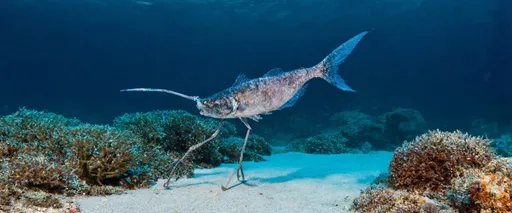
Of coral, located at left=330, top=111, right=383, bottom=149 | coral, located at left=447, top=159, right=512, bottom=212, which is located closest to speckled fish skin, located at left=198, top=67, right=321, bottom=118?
coral, located at left=447, top=159, right=512, bottom=212

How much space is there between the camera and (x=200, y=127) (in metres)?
7.84

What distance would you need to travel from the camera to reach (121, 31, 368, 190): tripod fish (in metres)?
4.18

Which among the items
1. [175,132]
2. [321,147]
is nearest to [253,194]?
[175,132]

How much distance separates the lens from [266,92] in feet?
14.5

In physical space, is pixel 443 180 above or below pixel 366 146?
below

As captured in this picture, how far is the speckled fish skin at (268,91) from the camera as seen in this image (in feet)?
13.7

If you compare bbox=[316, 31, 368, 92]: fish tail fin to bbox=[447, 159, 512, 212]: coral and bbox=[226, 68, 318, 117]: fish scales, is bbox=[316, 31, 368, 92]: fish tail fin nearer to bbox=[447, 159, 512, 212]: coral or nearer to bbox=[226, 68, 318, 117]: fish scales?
bbox=[226, 68, 318, 117]: fish scales

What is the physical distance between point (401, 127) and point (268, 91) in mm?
17585

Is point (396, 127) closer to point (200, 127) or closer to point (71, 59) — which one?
point (200, 127)

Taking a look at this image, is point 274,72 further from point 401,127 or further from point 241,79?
point 401,127

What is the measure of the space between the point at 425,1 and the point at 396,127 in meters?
27.0

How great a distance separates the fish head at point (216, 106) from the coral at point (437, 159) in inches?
111

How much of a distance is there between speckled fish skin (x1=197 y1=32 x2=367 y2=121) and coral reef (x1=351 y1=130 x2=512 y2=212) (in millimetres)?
1567

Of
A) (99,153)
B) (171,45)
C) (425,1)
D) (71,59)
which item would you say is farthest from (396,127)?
(71,59)
